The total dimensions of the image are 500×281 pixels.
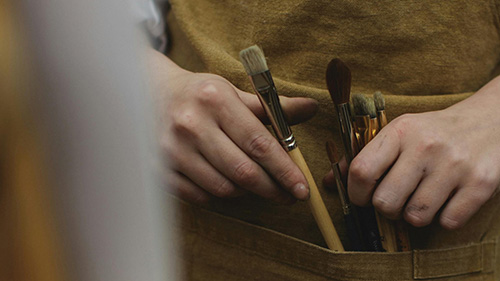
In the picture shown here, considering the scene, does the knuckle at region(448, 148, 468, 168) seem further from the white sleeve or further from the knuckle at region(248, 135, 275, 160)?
the white sleeve

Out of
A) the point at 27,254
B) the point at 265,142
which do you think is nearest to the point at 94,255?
the point at 27,254

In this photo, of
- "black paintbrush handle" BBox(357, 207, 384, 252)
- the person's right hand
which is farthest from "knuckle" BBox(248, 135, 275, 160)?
"black paintbrush handle" BBox(357, 207, 384, 252)

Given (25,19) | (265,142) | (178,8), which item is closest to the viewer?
(25,19)

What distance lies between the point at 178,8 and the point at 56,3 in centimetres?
35

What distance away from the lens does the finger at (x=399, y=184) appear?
370 mm

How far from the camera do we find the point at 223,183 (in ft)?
1.29

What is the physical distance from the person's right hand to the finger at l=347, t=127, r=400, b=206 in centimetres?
4

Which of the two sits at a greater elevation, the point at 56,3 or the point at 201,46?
the point at 56,3

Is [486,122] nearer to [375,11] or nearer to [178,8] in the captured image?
[375,11]

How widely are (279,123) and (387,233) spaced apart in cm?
13

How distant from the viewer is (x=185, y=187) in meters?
0.42

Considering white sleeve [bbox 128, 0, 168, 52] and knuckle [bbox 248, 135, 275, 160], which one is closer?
knuckle [bbox 248, 135, 275, 160]

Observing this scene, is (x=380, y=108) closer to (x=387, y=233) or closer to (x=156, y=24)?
(x=387, y=233)

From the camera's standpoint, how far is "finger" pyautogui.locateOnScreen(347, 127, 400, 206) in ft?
1.22
